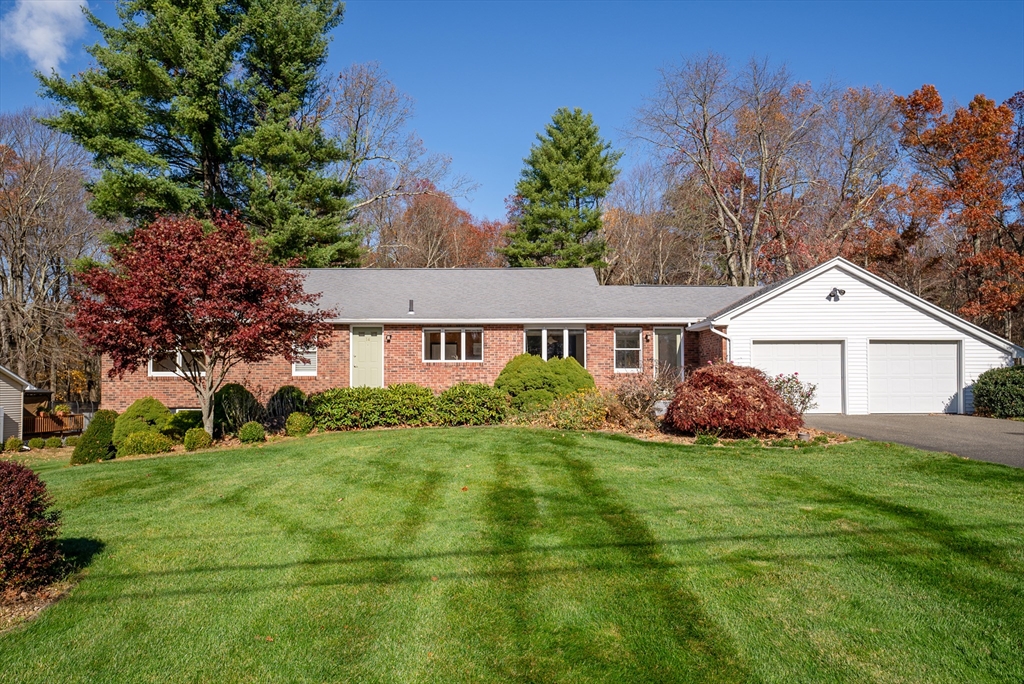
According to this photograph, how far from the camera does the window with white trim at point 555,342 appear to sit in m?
18.4

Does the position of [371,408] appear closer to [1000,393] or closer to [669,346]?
[669,346]

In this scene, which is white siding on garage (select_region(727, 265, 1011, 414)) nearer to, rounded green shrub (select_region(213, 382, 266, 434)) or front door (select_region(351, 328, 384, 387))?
front door (select_region(351, 328, 384, 387))

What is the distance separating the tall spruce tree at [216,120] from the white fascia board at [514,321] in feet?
26.1

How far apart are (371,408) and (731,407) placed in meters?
8.01

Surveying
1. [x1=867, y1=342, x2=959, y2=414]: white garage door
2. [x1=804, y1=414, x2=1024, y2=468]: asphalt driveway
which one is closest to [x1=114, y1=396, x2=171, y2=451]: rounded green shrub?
[x1=804, y1=414, x2=1024, y2=468]: asphalt driveway

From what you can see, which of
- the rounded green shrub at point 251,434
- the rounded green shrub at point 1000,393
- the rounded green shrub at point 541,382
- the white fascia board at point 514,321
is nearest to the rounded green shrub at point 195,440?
the rounded green shrub at point 251,434

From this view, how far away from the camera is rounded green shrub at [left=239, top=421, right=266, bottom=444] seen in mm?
12641

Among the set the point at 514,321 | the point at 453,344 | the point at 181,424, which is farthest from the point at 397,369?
the point at 181,424

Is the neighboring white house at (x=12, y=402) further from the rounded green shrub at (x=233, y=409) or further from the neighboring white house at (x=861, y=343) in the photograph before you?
the neighboring white house at (x=861, y=343)

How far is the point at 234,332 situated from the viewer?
11.8 m

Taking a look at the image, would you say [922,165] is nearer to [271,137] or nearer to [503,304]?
[503,304]

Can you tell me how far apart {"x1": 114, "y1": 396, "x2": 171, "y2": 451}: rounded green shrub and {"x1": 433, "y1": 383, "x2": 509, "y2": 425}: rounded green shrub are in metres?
6.04

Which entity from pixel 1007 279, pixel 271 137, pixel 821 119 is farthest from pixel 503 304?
pixel 821 119

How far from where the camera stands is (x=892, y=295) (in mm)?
16359
